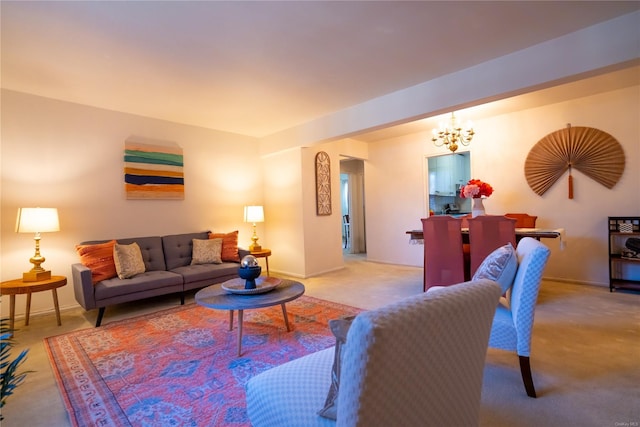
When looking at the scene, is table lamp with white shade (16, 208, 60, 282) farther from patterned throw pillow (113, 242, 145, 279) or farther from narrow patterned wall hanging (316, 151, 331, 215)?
narrow patterned wall hanging (316, 151, 331, 215)

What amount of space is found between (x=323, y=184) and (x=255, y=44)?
3019 mm

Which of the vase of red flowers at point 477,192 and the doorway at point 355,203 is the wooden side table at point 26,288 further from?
the doorway at point 355,203

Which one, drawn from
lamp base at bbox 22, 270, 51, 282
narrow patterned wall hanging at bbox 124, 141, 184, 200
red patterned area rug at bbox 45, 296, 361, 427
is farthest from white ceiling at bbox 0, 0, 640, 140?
red patterned area rug at bbox 45, 296, 361, 427

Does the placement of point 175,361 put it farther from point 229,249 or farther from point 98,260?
point 229,249

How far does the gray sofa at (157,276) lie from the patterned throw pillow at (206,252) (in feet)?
0.35

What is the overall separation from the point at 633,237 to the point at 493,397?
362cm

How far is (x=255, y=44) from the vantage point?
8.21 feet

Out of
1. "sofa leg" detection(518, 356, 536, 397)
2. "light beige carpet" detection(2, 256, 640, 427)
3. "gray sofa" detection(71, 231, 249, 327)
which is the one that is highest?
"gray sofa" detection(71, 231, 249, 327)

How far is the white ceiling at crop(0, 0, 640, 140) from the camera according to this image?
2.11 meters

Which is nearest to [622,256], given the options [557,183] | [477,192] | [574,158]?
[557,183]

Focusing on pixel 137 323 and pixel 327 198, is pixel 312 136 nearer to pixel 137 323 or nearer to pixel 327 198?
pixel 327 198

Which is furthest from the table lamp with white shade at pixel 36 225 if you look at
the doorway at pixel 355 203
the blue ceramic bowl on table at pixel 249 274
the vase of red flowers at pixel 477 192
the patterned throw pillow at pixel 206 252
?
the doorway at pixel 355 203

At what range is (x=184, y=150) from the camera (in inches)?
180

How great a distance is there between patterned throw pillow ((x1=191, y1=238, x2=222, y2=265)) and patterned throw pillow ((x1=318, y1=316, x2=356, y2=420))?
3.41 meters
